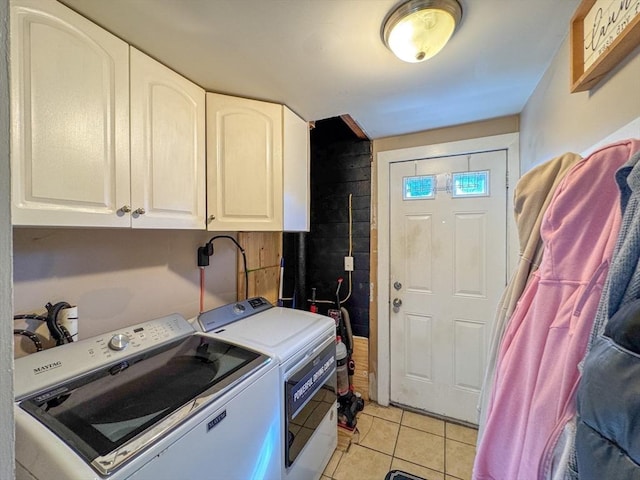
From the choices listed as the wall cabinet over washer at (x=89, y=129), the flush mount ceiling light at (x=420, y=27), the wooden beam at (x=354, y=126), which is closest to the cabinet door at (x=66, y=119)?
the wall cabinet over washer at (x=89, y=129)

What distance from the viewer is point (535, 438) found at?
589 millimetres

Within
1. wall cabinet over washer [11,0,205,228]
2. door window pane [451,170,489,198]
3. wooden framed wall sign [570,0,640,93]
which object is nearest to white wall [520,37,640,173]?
wooden framed wall sign [570,0,640,93]

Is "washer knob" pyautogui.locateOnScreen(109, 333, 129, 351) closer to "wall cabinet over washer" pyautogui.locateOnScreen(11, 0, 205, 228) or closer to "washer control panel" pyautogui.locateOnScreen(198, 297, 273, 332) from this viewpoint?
"washer control panel" pyautogui.locateOnScreen(198, 297, 273, 332)

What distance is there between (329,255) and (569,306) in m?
1.87

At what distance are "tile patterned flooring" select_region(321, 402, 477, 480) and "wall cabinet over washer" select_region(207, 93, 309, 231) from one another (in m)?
1.51

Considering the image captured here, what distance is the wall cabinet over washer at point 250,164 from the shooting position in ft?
4.62

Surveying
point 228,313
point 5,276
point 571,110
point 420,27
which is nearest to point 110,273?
point 228,313

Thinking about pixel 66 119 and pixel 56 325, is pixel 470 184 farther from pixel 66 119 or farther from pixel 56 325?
pixel 56 325

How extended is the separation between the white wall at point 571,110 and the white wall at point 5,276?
120cm

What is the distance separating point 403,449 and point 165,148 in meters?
2.26

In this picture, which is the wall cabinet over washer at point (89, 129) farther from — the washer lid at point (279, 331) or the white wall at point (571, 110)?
the white wall at point (571, 110)

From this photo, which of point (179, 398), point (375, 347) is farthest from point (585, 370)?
point (375, 347)

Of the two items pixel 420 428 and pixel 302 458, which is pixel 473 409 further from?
pixel 302 458

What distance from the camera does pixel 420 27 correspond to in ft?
3.14
